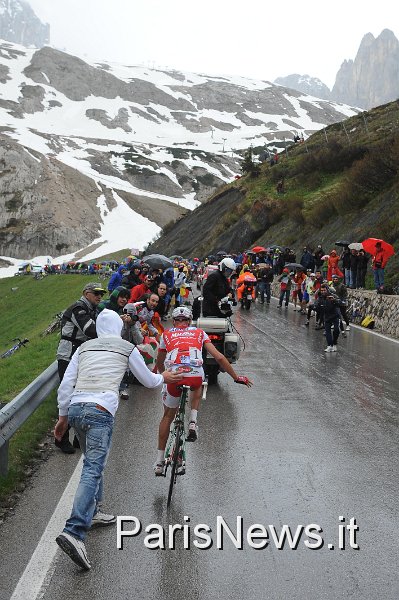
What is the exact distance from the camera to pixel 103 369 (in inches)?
215

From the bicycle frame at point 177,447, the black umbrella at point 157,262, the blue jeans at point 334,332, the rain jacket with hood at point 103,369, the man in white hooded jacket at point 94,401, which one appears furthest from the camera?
the black umbrella at point 157,262

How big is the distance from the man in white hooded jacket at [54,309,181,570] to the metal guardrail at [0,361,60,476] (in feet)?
3.59

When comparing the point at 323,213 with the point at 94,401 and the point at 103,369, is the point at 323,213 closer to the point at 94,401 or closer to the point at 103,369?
the point at 103,369

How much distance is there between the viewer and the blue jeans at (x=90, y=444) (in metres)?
5.04

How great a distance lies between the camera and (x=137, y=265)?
1540cm

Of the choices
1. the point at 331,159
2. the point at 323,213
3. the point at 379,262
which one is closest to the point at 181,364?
the point at 379,262

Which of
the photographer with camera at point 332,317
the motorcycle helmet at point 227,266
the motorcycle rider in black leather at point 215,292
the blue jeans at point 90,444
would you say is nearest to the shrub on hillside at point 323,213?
the photographer with camera at point 332,317

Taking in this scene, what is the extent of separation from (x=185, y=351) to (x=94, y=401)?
1692 mm

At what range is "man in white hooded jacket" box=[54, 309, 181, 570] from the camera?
502 centimetres

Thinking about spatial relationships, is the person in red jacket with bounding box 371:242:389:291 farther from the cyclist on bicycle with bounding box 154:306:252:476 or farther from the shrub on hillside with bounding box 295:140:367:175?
the shrub on hillside with bounding box 295:140:367:175

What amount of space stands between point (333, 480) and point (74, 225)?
4430 inches

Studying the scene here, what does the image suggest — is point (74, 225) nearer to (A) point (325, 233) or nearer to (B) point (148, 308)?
(A) point (325, 233)

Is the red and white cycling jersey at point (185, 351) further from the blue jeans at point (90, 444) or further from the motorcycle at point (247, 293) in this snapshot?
the motorcycle at point (247, 293)

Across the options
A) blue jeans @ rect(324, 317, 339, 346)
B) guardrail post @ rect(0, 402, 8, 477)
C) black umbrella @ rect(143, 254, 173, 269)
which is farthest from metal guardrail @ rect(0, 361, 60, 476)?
blue jeans @ rect(324, 317, 339, 346)
